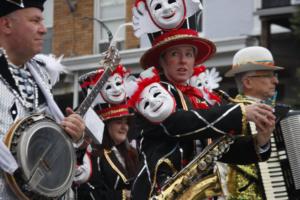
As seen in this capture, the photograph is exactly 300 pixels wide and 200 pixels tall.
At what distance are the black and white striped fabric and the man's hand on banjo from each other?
229mm

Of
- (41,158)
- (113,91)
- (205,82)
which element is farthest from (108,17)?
(41,158)

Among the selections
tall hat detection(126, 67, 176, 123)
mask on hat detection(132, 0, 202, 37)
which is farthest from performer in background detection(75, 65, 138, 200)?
tall hat detection(126, 67, 176, 123)

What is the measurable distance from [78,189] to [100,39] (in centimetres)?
1317

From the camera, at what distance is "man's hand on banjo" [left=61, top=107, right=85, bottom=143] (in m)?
5.35

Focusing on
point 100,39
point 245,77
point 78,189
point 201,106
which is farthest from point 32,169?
point 100,39

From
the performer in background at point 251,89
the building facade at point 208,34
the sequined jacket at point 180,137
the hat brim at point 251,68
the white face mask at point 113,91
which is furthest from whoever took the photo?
the building facade at point 208,34

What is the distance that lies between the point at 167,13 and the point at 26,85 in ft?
4.16

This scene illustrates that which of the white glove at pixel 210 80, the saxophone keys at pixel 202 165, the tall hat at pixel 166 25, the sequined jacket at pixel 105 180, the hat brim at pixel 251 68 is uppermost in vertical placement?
the tall hat at pixel 166 25

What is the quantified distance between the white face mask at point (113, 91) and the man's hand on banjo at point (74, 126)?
11.2 ft

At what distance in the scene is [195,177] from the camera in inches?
232

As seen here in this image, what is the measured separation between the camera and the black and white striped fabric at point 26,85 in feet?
17.7

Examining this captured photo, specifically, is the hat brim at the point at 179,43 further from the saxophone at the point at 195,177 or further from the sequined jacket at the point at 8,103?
the sequined jacket at the point at 8,103

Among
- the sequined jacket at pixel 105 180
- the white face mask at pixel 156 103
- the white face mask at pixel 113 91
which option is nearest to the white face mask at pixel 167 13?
the white face mask at pixel 156 103

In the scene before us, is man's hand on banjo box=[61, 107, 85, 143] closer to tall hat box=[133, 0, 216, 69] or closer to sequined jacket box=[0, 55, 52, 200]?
sequined jacket box=[0, 55, 52, 200]
